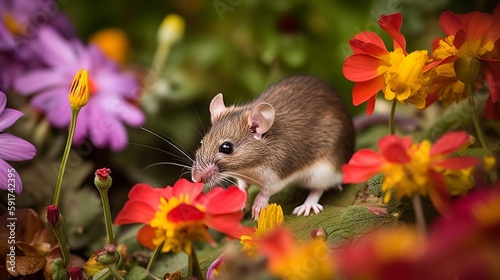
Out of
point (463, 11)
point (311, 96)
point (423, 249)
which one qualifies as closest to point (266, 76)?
point (463, 11)

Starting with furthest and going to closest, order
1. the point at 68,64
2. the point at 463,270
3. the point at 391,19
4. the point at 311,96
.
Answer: the point at 68,64
the point at 311,96
the point at 391,19
the point at 463,270

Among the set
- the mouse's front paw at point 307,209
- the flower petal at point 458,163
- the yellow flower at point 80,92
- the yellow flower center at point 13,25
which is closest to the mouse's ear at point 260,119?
the mouse's front paw at point 307,209

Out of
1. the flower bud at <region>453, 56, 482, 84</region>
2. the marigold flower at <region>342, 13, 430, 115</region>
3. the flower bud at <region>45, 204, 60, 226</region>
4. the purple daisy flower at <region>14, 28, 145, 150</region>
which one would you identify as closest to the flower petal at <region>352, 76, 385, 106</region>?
the marigold flower at <region>342, 13, 430, 115</region>

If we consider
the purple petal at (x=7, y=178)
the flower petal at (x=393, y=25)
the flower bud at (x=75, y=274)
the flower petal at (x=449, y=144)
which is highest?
the flower petal at (x=393, y=25)

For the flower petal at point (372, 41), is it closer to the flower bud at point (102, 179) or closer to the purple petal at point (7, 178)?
the flower bud at point (102, 179)

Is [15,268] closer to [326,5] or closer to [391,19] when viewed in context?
[391,19]

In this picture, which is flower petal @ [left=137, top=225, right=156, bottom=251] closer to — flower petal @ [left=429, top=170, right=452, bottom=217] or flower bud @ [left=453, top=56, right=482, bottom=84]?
flower petal @ [left=429, top=170, right=452, bottom=217]
